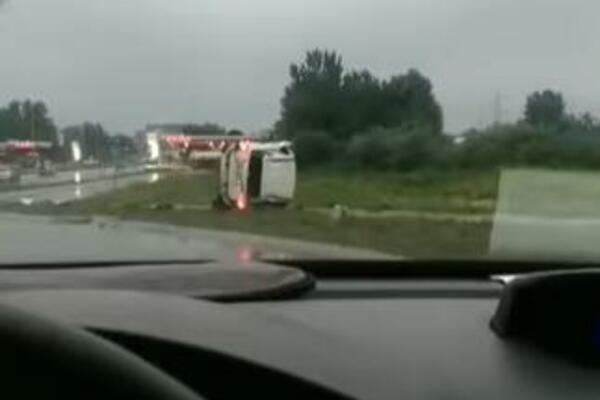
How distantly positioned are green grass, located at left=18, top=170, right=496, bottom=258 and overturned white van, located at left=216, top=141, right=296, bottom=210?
0.18 feet

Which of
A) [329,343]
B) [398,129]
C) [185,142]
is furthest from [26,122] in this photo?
[329,343]

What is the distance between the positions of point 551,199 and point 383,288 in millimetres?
1423

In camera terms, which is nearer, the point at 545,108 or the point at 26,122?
the point at 26,122

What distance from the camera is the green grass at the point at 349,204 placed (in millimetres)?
5238

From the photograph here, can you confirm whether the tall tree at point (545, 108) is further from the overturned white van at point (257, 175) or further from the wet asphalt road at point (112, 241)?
the overturned white van at point (257, 175)

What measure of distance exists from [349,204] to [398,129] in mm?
966

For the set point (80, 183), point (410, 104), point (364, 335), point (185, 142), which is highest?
point (410, 104)

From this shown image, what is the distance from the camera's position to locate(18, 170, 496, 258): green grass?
524 cm

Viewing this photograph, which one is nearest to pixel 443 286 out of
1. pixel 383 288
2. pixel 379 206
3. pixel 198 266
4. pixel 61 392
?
pixel 383 288

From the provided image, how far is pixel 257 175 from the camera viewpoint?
18.1ft

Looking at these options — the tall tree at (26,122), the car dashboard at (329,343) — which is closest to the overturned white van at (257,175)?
the tall tree at (26,122)

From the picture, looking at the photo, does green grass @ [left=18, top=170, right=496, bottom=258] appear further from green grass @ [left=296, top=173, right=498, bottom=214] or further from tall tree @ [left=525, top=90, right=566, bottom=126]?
tall tree @ [left=525, top=90, right=566, bottom=126]

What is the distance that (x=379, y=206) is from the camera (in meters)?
5.81

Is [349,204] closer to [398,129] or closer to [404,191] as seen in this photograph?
[404,191]
